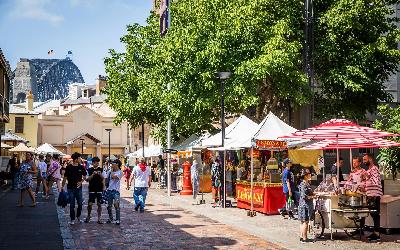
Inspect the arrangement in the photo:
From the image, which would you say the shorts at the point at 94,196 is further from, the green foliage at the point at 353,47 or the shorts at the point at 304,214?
the green foliage at the point at 353,47

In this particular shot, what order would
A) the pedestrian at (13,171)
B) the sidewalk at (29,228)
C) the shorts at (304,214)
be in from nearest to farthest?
1. the sidewalk at (29,228)
2. the shorts at (304,214)
3. the pedestrian at (13,171)

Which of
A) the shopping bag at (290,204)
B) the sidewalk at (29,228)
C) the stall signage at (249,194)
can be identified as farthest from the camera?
the stall signage at (249,194)

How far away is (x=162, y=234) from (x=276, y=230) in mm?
3011

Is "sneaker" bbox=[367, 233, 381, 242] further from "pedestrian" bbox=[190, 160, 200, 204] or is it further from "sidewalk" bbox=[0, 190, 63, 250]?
"pedestrian" bbox=[190, 160, 200, 204]

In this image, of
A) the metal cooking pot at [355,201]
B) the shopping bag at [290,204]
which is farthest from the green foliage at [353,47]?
the metal cooking pot at [355,201]

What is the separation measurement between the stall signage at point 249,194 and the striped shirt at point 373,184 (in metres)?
6.07

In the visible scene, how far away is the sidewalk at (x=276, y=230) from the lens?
11859mm

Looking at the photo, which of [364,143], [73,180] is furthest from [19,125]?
[364,143]

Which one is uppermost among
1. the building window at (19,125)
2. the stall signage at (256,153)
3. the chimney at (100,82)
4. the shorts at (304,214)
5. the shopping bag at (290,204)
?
the chimney at (100,82)

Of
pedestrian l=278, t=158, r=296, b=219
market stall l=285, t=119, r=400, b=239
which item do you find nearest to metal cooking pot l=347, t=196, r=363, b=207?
market stall l=285, t=119, r=400, b=239

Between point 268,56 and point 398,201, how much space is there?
1232 cm

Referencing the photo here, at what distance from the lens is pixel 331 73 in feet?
91.5

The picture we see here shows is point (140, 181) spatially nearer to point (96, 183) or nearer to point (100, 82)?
point (96, 183)

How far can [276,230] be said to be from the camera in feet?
47.1
